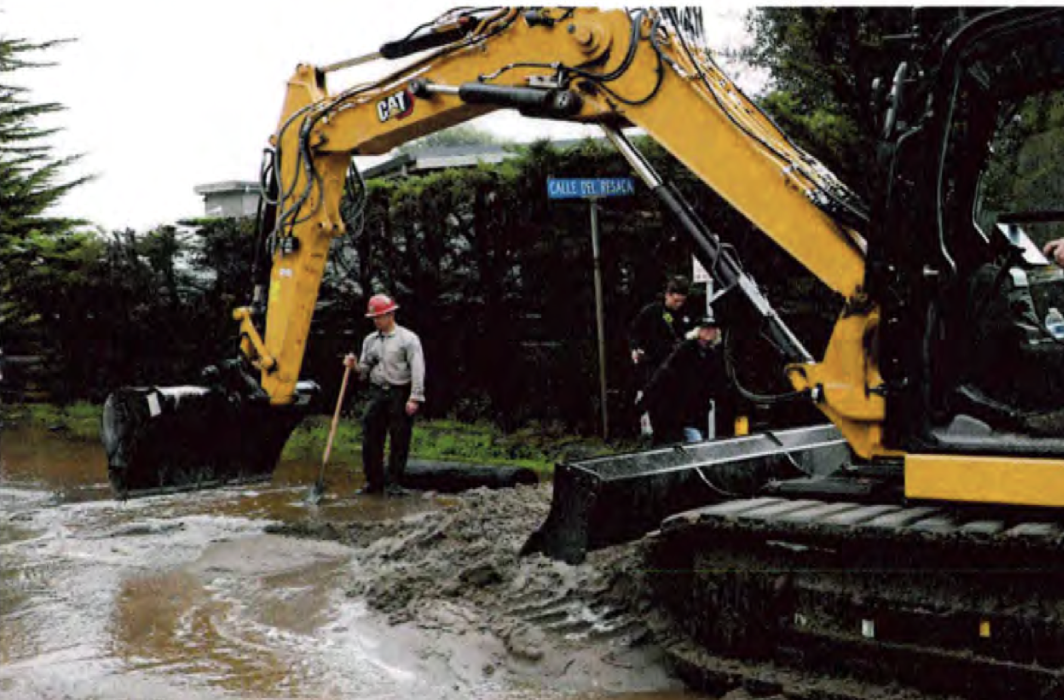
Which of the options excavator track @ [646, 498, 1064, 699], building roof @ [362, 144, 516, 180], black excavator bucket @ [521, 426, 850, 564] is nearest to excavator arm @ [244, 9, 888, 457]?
excavator track @ [646, 498, 1064, 699]

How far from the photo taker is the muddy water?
5.52 metres

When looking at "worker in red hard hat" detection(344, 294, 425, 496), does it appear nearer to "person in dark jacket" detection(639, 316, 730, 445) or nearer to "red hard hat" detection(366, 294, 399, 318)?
"red hard hat" detection(366, 294, 399, 318)

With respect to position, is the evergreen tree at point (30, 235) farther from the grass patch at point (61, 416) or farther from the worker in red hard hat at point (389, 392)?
the worker in red hard hat at point (389, 392)

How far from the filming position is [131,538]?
8.76 metres

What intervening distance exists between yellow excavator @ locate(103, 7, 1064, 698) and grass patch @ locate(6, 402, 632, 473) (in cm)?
517

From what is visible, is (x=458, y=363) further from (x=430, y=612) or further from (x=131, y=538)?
(x=430, y=612)

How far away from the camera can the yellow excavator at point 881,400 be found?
448cm

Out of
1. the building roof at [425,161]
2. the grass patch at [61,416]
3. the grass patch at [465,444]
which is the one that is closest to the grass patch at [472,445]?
the grass patch at [465,444]

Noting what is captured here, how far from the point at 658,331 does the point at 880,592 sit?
203 inches

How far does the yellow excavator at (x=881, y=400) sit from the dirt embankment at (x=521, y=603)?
0.71ft

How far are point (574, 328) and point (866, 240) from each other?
806 cm

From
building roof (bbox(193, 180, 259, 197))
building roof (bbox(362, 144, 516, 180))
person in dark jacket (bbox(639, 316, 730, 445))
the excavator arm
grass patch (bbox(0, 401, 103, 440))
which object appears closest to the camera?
the excavator arm

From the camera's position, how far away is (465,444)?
516 inches

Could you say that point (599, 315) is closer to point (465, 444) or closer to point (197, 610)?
point (465, 444)
